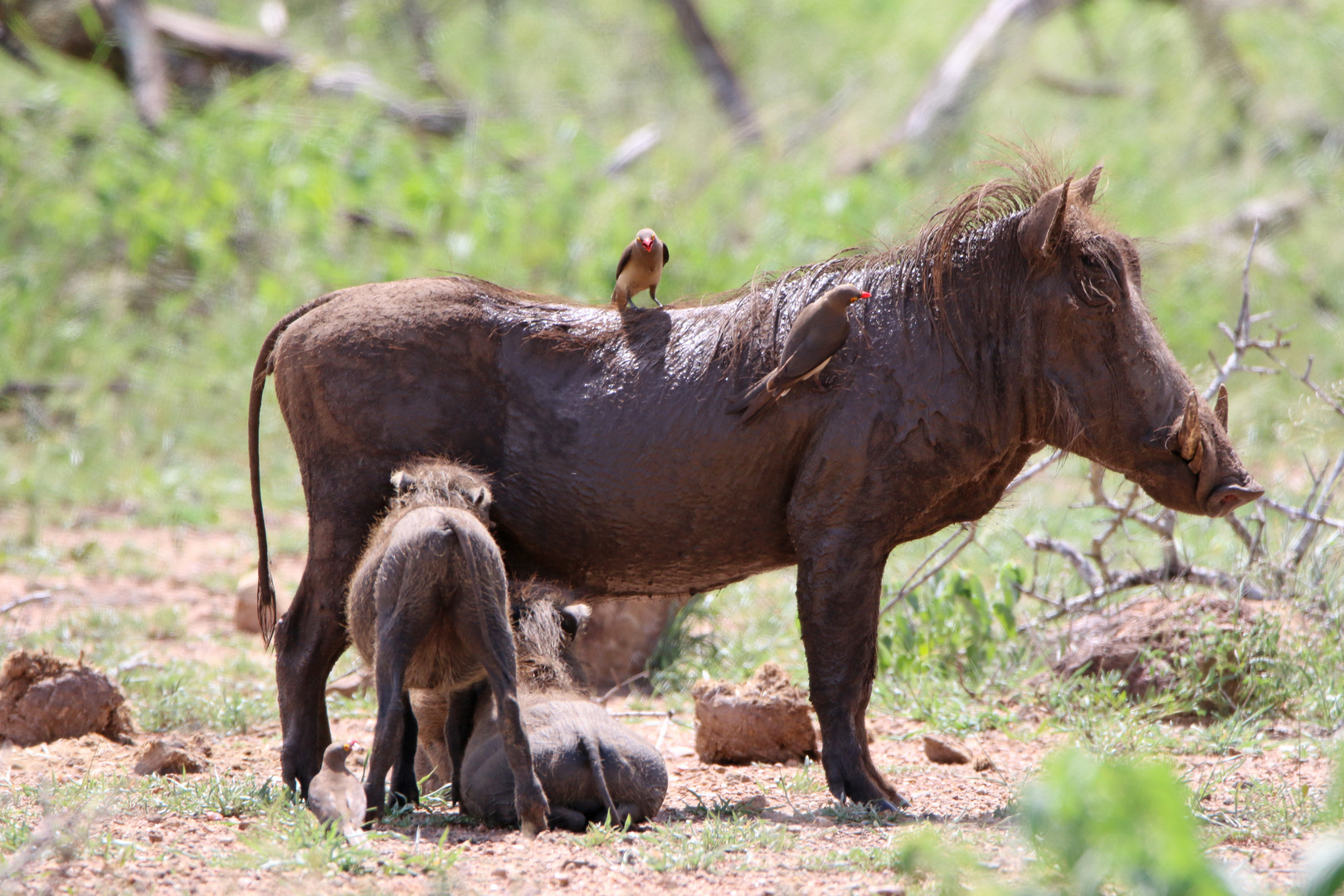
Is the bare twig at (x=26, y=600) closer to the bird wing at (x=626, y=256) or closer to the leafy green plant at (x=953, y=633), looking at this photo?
the bird wing at (x=626, y=256)

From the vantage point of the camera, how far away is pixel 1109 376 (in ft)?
13.2

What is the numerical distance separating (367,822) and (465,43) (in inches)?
517

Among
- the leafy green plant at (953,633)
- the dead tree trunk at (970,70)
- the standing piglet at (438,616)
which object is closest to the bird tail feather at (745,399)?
the standing piglet at (438,616)

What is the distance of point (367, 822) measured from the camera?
3520mm

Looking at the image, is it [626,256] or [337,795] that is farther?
[626,256]

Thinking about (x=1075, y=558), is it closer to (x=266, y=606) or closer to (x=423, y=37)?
(x=266, y=606)

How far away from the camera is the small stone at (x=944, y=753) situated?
187 inches

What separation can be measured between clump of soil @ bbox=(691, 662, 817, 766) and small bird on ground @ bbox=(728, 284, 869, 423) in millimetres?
1193

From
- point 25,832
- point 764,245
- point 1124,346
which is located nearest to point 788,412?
point 1124,346

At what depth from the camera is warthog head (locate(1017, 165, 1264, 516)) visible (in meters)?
4.01

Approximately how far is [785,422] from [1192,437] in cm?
115

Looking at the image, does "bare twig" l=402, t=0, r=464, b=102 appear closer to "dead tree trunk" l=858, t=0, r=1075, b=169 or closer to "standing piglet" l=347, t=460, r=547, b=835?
"dead tree trunk" l=858, t=0, r=1075, b=169

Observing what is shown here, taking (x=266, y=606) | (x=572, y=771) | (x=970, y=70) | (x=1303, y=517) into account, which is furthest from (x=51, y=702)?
(x=970, y=70)

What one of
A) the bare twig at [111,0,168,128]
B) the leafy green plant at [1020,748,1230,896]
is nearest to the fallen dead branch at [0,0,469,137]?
the bare twig at [111,0,168,128]
